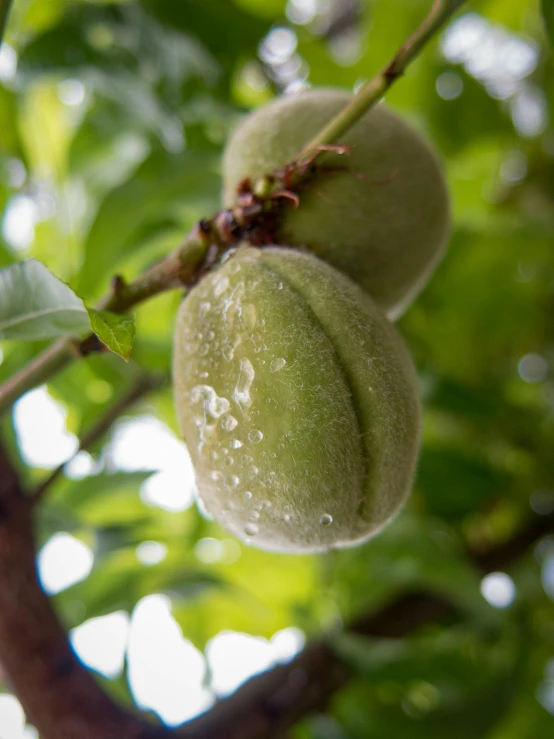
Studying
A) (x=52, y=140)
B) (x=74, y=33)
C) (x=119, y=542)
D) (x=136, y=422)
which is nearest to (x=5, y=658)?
(x=119, y=542)

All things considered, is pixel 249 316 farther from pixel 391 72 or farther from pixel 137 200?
pixel 137 200

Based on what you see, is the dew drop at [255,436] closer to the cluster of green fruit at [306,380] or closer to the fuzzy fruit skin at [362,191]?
the cluster of green fruit at [306,380]

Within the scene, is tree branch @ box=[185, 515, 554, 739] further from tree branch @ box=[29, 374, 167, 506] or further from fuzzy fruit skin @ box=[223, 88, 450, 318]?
fuzzy fruit skin @ box=[223, 88, 450, 318]

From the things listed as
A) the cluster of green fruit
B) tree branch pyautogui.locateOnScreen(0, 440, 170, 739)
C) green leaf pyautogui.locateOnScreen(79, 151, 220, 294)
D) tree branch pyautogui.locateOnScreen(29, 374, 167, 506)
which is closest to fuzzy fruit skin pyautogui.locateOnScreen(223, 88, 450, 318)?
the cluster of green fruit

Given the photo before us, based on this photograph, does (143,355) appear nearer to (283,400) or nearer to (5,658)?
(5,658)

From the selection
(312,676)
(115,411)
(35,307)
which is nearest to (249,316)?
(35,307)
